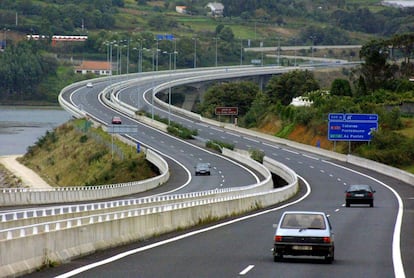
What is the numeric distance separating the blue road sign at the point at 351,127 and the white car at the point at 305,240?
71.8m

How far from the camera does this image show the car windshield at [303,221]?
2536 centimetres

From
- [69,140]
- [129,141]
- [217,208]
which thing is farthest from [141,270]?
[69,140]

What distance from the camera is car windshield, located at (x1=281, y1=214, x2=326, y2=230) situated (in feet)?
83.2

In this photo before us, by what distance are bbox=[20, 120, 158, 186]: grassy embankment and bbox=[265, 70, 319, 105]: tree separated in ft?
114

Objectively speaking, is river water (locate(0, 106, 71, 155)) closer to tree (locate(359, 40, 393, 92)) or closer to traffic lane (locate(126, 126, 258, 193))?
traffic lane (locate(126, 126, 258, 193))

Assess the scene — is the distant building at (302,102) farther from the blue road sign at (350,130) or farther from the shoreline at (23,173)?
the blue road sign at (350,130)

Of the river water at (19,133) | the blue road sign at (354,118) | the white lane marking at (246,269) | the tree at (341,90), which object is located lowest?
the river water at (19,133)

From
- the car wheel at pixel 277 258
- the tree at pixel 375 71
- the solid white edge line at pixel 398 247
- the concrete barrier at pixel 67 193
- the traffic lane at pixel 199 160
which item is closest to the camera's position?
the solid white edge line at pixel 398 247

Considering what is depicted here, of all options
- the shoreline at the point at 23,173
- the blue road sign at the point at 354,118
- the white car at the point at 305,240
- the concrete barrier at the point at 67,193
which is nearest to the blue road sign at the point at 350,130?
the blue road sign at the point at 354,118

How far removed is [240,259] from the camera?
2603 centimetres

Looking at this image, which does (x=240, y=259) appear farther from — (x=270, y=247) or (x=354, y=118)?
(x=354, y=118)

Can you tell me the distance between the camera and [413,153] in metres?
96.5

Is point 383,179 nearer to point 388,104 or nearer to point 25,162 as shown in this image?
point 388,104

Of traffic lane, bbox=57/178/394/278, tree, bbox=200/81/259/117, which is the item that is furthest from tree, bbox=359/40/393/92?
traffic lane, bbox=57/178/394/278
